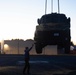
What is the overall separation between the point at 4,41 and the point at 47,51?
15.1m

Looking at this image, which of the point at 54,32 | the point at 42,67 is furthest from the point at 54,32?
the point at 42,67

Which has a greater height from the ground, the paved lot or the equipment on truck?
the equipment on truck

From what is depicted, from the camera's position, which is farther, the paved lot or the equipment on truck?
the paved lot

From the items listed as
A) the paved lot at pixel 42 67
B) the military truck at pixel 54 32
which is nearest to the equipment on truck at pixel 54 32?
the military truck at pixel 54 32

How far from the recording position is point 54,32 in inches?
903

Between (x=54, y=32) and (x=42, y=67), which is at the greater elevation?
(x=54, y=32)

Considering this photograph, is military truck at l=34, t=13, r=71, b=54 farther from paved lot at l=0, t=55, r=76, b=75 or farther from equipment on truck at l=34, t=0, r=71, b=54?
paved lot at l=0, t=55, r=76, b=75

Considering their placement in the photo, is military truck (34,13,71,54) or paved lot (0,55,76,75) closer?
military truck (34,13,71,54)

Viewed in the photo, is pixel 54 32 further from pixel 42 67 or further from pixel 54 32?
pixel 42 67

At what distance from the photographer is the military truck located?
22.8 meters

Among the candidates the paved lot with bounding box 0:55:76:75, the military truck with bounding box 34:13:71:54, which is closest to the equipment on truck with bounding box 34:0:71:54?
the military truck with bounding box 34:13:71:54

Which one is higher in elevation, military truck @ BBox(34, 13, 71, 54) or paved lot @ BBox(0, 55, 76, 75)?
military truck @ BBox(34, 13, 71, 54)

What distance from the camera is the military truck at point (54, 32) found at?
22.8 metres

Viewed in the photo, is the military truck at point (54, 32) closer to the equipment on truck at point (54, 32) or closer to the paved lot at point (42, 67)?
the equipment on truck at point (54, 32)
